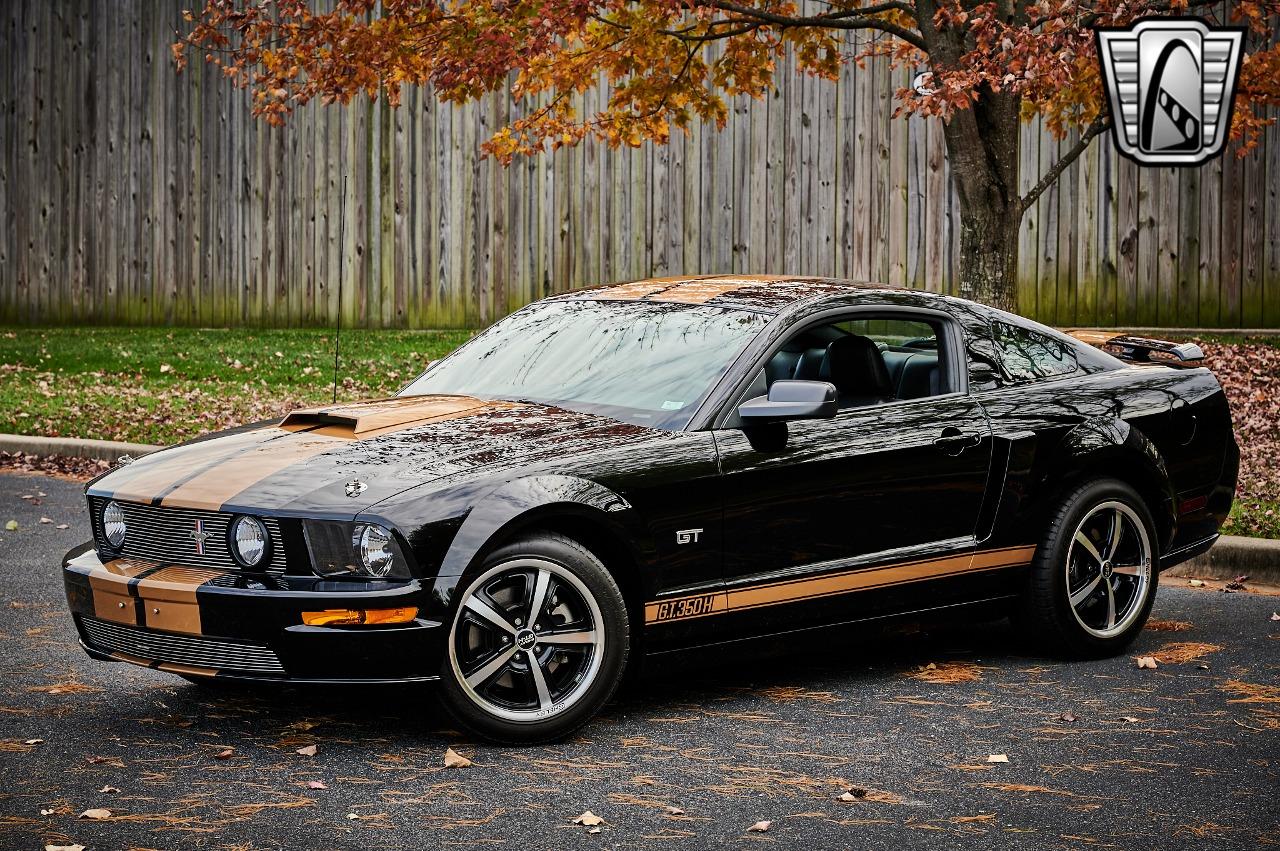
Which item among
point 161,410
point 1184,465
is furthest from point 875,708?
point 161,410

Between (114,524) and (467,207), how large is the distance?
12.1m

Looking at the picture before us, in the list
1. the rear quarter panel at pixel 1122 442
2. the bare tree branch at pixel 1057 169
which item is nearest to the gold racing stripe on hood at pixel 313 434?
the rear quarter panel at pixel 1122 442

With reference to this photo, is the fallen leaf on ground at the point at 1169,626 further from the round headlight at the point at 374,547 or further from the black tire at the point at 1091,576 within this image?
the round headlight at the point at 374,547

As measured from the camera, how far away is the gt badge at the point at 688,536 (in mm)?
5676

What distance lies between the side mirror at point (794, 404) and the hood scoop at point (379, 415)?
0.88m

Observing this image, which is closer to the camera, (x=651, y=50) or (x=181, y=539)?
(x=181, y=539)

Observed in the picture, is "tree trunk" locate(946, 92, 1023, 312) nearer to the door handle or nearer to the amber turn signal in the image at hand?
the door handle

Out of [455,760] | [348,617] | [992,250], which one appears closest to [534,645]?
[455,760]

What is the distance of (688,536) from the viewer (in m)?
5.70

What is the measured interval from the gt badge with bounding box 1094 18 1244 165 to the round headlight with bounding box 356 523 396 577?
19.4 ft

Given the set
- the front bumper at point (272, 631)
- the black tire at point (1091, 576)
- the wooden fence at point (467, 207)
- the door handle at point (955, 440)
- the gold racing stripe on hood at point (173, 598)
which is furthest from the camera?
the wooden fence at point (467, 207)

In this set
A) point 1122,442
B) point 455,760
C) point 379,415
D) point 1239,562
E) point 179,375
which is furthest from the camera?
point 179,375

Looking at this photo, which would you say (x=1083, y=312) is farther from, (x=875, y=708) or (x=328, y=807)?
(x=328, y=807)

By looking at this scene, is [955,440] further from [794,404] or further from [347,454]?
[347,454]
